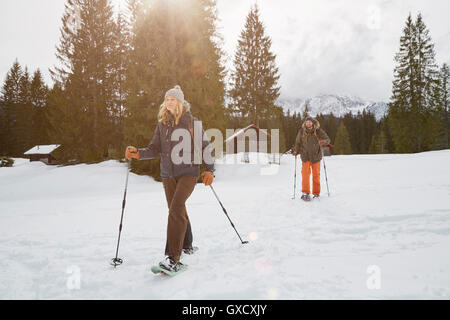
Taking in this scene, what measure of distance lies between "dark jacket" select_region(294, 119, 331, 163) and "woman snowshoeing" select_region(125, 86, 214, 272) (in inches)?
170

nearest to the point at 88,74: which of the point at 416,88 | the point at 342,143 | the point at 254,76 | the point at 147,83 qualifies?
the point at 147,83

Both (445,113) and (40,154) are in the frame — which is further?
(445,113)

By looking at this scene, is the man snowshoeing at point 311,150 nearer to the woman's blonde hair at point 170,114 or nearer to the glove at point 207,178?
the glove at point 207,178

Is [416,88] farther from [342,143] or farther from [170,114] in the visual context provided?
[342,143]

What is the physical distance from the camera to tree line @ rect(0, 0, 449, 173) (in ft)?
39.3

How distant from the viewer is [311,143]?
281 inches

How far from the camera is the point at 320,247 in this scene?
151 inches

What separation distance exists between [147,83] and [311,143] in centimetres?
817

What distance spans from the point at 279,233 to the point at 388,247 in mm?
1629

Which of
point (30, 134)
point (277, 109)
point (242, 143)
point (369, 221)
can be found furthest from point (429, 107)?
point (30, 134)

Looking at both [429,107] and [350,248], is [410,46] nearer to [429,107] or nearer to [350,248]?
[429,107]

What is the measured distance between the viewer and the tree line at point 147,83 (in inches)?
472

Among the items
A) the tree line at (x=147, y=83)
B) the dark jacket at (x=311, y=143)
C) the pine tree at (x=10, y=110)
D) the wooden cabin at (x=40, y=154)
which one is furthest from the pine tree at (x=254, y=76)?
the pine tree at (x=10, y=110)
